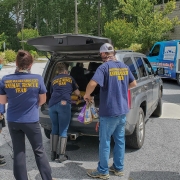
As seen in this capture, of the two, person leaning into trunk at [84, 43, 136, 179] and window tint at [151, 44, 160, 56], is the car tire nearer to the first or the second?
person leaning into trunk at [84, 43, 136, 179]

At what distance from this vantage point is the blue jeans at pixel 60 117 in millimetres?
4328

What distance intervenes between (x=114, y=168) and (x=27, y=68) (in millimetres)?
1836

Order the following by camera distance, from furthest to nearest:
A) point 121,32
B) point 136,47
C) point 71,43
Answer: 1. point 121,32
2. point 136,47
3. point 71,43

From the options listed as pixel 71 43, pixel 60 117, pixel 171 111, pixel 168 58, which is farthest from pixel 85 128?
pixel 168 58

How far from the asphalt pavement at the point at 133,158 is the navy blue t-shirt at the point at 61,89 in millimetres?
971

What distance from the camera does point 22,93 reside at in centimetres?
320

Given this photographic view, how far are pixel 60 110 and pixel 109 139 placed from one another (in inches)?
38.3

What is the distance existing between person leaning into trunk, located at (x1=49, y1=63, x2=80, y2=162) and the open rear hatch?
338 millimetres

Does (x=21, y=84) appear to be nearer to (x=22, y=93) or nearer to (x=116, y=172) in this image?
(x=22, y=93)

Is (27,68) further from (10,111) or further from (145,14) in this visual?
(145,14)

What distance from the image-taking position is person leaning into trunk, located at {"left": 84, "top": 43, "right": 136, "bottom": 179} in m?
3.56

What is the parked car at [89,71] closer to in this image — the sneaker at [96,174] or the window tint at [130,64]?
the window tint at [130,64]

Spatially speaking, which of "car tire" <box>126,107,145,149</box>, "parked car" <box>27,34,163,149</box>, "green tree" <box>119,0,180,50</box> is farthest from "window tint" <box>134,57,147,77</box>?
"green tree" <box>119,0,180,50</box>

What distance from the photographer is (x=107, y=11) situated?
52.5 m
